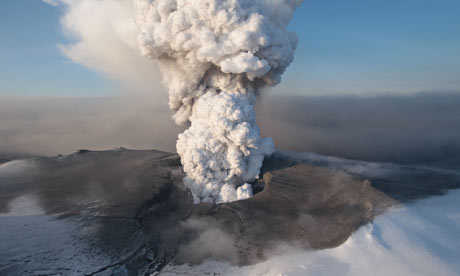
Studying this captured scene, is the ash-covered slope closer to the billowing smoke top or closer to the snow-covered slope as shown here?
the snow-covered slope

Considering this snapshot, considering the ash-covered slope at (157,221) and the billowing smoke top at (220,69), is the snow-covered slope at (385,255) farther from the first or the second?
the billowing smoke top at (220,69)

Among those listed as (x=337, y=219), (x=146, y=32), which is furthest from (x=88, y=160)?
(x=337, y=219)

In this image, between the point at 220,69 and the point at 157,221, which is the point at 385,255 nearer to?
the point at 157,221

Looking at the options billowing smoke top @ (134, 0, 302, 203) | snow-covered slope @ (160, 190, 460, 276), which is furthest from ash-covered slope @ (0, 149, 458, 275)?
billowing smoke top @ (134, 0, 302, 203)

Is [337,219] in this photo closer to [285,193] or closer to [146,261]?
[285,193]

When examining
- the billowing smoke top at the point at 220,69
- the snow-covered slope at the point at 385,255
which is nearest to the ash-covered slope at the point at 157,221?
the snow-covered slope at the point at 385,255

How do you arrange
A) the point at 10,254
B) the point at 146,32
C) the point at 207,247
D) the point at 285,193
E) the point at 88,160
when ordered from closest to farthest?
the point at 10,254 < the point at 207,247 < the point at 285,193 < the point at 146,32 < the point at 88,160

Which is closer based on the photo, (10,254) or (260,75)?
(10,254)
